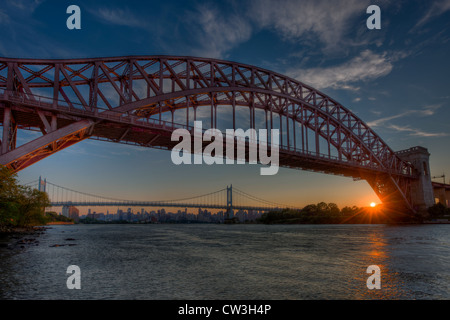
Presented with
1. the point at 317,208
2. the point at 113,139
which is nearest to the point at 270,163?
the point at 113,139

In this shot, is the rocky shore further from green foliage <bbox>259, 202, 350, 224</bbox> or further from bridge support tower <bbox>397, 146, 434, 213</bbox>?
green foliage <bbox>259, 202, 350, 224</bbox>

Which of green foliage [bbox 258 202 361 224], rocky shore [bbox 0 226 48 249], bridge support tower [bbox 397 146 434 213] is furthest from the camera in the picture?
green foliage [bbox 258 202 361 224]

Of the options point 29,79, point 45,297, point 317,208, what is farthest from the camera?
point 317,208

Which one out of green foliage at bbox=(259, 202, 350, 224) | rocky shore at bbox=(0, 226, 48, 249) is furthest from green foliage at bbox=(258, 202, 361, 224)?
rocky shore at bbox=(0, 226, 48, 249)

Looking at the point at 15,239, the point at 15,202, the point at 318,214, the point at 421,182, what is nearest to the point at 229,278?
the point at 15,239

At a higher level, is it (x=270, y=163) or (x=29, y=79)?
(x=29, y=79)

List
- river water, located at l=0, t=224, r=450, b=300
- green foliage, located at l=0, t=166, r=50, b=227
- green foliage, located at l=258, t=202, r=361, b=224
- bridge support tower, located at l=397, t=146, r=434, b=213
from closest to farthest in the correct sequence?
1. river water, located at l=0, t=224, r=450, b=300
2. green foliage, located at l=0, t=166, r=50, b=227
3. bridge support tower, located at l=397, t=146, r=434, b=213
4. green foliage, located at l=258, t=202, r=361, b=224

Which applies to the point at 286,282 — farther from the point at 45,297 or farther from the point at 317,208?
the point at 317,208

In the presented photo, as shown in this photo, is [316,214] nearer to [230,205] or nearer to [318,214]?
[318,214]
